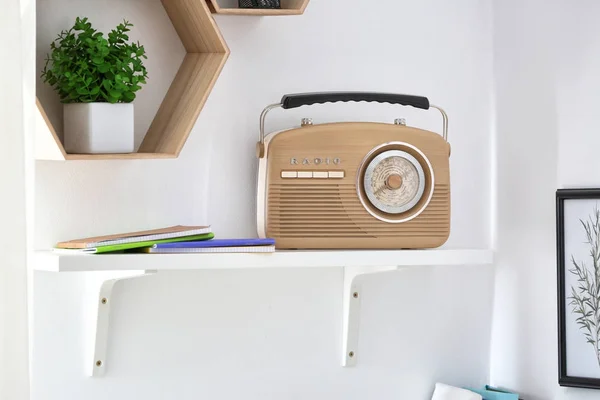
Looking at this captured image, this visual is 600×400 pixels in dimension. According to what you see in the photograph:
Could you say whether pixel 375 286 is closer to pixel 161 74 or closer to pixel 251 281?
pixel 251 281

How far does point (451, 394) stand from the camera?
63.7 inches

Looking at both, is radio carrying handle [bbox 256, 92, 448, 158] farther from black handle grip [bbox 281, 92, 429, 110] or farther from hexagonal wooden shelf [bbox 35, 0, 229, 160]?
hexagonal wooden shelf [bbox 35, 0, 229, 160]

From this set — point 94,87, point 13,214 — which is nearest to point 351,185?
point 94,87

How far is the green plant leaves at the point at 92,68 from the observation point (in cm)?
130

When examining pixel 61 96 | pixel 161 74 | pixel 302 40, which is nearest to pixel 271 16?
pixel 302 40

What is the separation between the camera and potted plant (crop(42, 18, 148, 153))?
1.31m

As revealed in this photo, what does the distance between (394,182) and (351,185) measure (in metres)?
0.07

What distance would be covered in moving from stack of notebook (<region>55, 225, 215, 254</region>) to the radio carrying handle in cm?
20

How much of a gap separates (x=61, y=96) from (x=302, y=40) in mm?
445

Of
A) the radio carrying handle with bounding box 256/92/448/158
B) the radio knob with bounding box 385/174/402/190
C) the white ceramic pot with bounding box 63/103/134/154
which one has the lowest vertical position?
the radio knob with bounding box 385/174/402/190

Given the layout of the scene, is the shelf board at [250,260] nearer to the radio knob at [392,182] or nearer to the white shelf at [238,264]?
the white shelf at [238,264]

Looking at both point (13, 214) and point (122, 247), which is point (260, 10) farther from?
point (13, 214)

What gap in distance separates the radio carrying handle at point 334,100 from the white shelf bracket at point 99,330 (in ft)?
1.02

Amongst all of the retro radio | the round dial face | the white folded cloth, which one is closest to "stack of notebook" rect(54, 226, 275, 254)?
the retro radio
